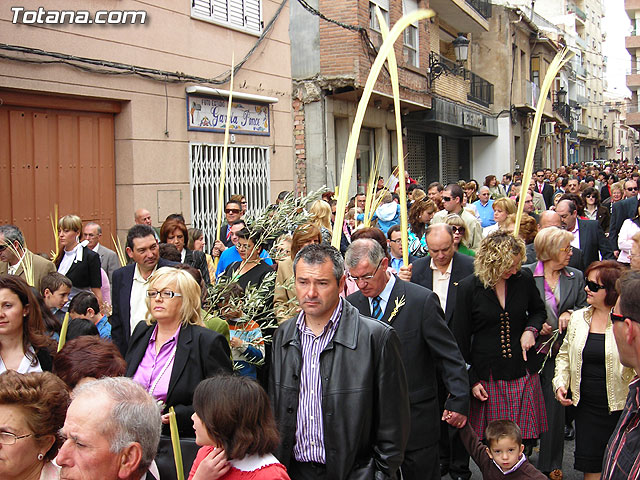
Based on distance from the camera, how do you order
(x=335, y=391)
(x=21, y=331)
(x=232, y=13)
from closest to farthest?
(x=335, y=391) → (x=21, y=331) → (x=232, y=13)

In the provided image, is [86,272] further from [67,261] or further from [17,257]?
[17,257]

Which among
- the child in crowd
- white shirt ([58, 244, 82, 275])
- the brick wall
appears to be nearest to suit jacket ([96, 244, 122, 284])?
white shirt ([58, 244, 82, 275])

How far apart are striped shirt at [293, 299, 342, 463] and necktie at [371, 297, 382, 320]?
0.94 m

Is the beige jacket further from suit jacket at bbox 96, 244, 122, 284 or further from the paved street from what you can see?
suit jacket at bbox 96, 244, 122, 284

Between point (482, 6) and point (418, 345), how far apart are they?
25625 millimetres

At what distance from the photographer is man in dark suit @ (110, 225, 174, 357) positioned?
5.16m

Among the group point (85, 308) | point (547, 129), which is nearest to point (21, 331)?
point (85, 308)

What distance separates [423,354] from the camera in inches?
171

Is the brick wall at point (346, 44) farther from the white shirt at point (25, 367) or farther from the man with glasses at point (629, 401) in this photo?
the man with glasses at point (629, 401)

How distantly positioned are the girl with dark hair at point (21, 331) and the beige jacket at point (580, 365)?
327 centimetres

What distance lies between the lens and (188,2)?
11562 millimetres

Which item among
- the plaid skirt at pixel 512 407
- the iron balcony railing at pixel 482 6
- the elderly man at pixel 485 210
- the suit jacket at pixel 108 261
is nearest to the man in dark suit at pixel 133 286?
the suit jacket at pixel 108 261

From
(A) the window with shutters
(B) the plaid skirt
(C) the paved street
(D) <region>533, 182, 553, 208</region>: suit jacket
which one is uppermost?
(A) the window with shutters

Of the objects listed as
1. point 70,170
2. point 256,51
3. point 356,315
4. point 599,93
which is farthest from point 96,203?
point 599,93
